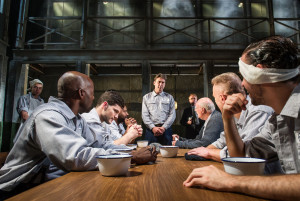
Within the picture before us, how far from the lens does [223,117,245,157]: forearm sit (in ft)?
4.38

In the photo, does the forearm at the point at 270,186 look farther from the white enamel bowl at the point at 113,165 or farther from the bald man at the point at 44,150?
the bald man at the point at 44,150

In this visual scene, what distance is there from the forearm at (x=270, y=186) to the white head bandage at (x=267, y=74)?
1.58 ft

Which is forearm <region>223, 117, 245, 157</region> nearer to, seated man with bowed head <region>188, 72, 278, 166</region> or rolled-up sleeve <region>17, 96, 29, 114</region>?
seated man with bowed head <region>188, 72, 278, 166</region>

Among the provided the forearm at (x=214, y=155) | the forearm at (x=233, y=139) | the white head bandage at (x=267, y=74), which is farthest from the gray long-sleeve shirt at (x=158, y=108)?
the white head bandage at (x=267, y=74)

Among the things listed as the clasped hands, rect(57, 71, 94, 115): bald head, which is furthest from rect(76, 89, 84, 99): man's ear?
the clasped hands

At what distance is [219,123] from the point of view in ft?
8.20

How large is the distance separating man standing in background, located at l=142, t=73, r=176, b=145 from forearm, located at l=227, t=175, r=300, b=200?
3.50 metres

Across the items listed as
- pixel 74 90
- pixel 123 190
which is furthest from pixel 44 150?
pixel 123 190

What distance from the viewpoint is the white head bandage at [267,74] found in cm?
101

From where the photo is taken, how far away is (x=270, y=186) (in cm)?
68

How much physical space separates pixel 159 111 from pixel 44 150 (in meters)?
3.41

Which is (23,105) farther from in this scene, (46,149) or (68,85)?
(46,149)

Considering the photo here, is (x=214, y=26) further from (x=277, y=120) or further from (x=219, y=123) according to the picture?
(x=277, y=120)

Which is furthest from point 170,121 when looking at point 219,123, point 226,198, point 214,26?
point 214,26
